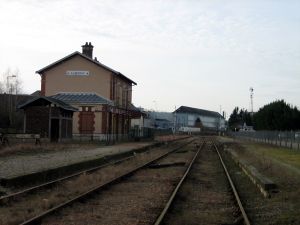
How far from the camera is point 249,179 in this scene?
20.6 m

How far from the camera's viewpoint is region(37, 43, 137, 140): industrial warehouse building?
187ft

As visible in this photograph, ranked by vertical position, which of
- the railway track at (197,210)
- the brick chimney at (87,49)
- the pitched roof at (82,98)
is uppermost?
the brick chimney at (87,49)

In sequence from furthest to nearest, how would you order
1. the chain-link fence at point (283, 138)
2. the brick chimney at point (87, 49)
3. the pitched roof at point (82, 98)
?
1. the brick chimney at point (87, 49)
2. the pitched roof at point (82, 98)
3. the chain-link fence at point (283, 138)

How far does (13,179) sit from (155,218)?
20.5 ft

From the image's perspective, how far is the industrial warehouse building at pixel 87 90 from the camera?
57.0 metres

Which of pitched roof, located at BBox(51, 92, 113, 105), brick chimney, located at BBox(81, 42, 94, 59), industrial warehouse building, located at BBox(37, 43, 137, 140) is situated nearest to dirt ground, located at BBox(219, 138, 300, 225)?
industrial warehouse building, located at BBox(37, 43, 137, 140)

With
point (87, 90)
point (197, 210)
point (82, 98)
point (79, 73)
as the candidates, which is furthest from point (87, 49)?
point (197, 210)

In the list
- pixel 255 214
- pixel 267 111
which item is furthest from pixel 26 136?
pixel 267 111

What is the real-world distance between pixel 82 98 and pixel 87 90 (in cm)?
257

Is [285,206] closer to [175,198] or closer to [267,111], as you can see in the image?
[175,198]

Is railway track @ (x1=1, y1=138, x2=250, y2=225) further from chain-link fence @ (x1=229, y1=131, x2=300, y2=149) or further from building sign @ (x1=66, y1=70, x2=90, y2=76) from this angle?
building sign @ (x1=66, y1=70, x2=90, y2=76)

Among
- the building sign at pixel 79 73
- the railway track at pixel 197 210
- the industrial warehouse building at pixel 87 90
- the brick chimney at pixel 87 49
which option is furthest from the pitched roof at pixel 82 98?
the railway track at pixel 197 210

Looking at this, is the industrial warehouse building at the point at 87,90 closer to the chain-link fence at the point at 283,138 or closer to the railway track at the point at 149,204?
the chain-link fence at the point at 283,138

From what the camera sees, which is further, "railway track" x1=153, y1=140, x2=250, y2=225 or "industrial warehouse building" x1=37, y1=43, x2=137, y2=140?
"industrial warehouse building" x1=37, y1=43, x2=137, y2=140
